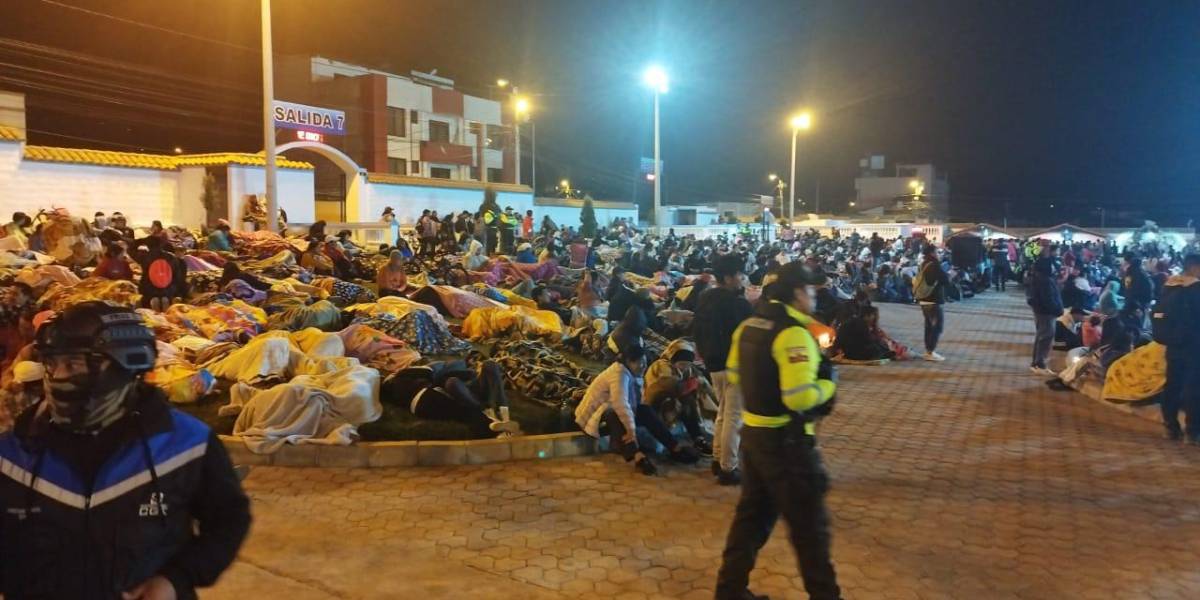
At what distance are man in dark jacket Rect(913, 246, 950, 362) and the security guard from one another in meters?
9.41

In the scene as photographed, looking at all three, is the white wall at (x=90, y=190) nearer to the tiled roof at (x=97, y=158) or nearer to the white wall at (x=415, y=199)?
the tiled roof at (x=97, y=158)

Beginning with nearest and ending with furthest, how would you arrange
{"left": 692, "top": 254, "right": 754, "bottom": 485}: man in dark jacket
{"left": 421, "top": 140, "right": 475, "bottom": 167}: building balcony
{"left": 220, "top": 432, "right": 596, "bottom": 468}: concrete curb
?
{"left": 692, "top": 254, "right": 754, "bottom": 485}: man in dark jacket → {"left": 220, "top": 432, "right": 596, "bottom": 468}: concrete curb → {"left": 421, "top": 140, "right": 475, "bottom": 167}: building balcony

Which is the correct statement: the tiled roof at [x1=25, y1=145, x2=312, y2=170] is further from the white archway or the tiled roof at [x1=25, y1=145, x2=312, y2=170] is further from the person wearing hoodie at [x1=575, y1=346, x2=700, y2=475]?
the person wearing hoodie at [x1=575, y1=346, x2=700, y2=475]

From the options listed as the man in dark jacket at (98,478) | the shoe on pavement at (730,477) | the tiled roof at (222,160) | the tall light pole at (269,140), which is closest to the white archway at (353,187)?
the tiled roof at (222,160)

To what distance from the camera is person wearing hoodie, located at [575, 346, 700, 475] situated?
7.12 m

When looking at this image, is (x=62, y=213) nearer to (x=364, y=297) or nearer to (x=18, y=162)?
(x=18, y=162)

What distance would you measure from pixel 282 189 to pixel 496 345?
610 inches

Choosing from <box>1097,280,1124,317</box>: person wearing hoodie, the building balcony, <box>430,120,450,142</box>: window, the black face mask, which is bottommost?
<box>1097,280,1124,317</box>: person wearing hoodie

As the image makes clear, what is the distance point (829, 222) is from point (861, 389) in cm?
4363

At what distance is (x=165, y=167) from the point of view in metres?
22.1

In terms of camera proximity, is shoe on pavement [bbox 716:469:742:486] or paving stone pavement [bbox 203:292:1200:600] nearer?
paving stone pavement [bbox 203:292:1200:600]

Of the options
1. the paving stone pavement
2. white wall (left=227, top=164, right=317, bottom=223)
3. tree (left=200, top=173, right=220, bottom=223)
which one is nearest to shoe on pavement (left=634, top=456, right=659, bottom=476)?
the paving stone pavement

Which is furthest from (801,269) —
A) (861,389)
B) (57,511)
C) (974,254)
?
(974,254)

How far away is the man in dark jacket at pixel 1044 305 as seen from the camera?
38.5 feet
